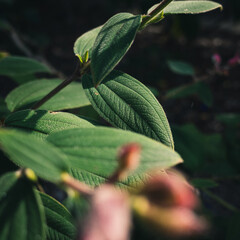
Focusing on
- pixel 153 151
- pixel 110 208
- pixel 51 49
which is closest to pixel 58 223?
pixel 153 151

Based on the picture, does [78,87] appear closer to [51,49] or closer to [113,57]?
[113,57]

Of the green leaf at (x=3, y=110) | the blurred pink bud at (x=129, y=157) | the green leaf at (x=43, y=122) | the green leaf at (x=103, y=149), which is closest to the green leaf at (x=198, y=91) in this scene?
the green leaf at (x=3, y=110)

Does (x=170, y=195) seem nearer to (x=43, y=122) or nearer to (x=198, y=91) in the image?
(x=43, y=122)

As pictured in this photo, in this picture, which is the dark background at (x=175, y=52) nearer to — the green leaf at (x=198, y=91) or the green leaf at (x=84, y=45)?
the green leaf at (x=198, y=91)

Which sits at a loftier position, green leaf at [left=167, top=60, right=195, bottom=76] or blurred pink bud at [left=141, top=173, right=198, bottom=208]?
blurred pink bud at [left=141, top=173, right=198, bottom=208]

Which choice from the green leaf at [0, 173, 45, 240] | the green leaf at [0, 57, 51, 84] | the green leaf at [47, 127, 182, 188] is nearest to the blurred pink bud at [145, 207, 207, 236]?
the green leaf at [47, 127, 182, 188]

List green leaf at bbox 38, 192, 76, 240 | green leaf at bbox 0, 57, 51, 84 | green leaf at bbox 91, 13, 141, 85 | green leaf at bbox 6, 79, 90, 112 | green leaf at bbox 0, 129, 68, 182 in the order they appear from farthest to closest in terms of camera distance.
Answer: green leaf at bbox 0, 57, 51, 84, green leaf at bbox 6, 79, 90, 112, green leaf at bbox 38, 192, 76, 240, green leaf at bbox 91, 13, 141, 85, green leaf at bbox 0, 129, 68, 182

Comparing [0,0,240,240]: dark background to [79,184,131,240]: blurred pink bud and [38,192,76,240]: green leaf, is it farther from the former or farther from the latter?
[79,184,131,240]: blurred pink bud
